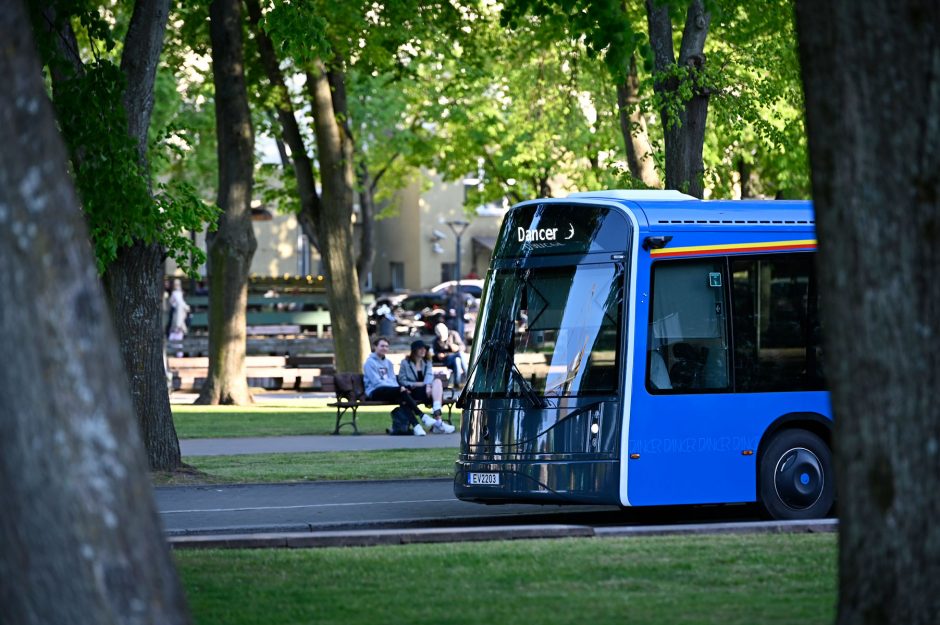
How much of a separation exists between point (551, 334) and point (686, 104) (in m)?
7.69

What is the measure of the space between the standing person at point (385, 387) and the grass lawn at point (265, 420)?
38.0 inches

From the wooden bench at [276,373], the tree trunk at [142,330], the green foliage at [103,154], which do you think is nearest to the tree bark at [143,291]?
the tree trunk at [142,330]

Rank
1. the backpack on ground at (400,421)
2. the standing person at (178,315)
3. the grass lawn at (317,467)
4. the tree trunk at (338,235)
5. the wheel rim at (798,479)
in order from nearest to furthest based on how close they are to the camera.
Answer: the wheel rim at (798,479) → the grass lawn at (317,467) → the backpack on ground at (400,421) → the tree trunk at (338,235) → the standing person at (178,315)

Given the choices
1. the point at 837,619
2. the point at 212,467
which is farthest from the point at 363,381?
the point at 837,619

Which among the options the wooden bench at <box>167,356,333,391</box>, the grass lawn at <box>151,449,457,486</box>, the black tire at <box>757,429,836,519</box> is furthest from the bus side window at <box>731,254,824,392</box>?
the wooden bench at <box>167,356,333,391</box>

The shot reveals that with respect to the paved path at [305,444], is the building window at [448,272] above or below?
above

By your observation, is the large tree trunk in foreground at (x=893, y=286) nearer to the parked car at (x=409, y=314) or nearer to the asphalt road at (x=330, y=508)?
the asphalt road at (x=330, y=508)

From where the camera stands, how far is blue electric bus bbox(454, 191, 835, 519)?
13.7 metres

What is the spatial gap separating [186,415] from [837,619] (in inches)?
916

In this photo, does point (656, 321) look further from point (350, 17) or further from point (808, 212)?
point (350, 17)

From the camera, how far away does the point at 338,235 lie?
31578mm

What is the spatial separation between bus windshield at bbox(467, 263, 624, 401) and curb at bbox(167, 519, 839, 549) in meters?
2.25

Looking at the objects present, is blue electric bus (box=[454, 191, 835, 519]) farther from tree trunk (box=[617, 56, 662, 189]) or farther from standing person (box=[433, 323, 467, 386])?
standing person (box=[433, 323, 467, 386])

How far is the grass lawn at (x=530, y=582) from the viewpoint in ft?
27.5
